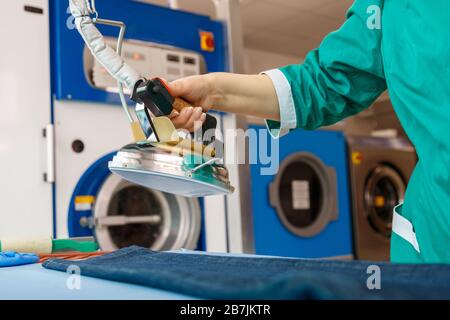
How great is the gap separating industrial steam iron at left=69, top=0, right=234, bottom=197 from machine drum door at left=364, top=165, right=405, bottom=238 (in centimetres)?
220

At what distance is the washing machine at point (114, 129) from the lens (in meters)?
1.60

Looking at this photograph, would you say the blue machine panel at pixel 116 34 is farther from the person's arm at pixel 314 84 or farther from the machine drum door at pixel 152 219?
the person's arm at pixel 314 84

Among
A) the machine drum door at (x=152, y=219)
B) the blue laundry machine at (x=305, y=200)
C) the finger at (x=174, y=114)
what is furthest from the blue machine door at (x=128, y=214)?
the finger at (x=174, y=114)

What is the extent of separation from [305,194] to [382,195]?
0.74m

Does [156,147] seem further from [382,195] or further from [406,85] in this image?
[382,195]

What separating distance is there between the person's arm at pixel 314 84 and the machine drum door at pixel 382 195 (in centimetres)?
192

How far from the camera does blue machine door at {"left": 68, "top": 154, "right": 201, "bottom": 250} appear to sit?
163cm

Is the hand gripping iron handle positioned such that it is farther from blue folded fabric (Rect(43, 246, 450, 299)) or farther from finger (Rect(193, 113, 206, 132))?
blue folded fabric (Rect(43, 246, 450, 299))

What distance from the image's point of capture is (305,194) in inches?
95.6

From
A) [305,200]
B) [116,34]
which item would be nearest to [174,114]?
[116,34]

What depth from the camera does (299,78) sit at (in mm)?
878
